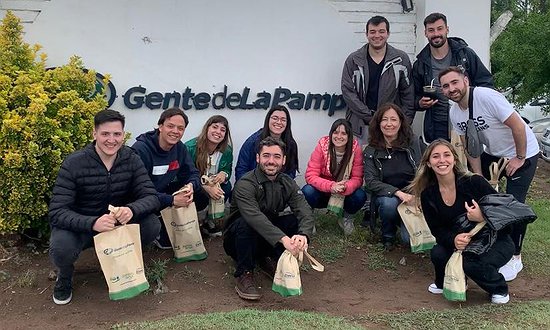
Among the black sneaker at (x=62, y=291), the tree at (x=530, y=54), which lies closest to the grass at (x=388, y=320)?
the black sneaker at (x=62, y=291)

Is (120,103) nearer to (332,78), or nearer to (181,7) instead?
(181,7)

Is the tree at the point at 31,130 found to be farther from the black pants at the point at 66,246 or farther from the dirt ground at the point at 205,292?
the black pants at the point at 66,246

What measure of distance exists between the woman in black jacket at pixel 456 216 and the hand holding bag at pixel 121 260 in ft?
7.49

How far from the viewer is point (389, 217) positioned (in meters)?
5.57

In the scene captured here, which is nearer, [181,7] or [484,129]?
[484,129]

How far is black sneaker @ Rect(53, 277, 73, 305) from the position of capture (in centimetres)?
444

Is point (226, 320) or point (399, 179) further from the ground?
point (399, 179)

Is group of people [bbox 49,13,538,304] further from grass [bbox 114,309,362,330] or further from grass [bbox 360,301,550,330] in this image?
grass [bbox 114,309,362,330]

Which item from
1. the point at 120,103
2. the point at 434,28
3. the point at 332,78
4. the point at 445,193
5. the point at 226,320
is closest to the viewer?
the point at 226,320

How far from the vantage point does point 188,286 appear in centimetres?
485

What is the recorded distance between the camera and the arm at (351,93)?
6.32m

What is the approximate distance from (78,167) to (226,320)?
155 cm

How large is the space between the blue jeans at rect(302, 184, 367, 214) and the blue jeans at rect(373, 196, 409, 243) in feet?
0.72

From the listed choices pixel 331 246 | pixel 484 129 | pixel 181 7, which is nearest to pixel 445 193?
pixel 484 129
